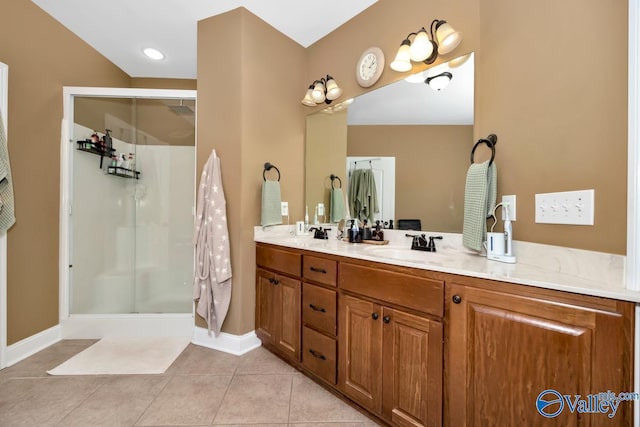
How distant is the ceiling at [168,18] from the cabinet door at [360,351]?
2.13 m

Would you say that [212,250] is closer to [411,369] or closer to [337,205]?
[337,205]

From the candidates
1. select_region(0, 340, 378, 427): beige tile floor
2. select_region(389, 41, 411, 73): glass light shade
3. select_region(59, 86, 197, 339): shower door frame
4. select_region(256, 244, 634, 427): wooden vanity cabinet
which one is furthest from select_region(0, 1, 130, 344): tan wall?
select_region(389, 41, 411, 73): glass light shade

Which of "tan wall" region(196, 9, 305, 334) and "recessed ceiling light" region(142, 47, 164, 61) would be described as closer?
"tan wall" region(196, 9, 305, 334)

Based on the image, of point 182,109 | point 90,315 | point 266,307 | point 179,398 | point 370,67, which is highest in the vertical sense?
point 370,67

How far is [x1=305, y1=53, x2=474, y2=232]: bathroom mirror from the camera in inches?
60.5

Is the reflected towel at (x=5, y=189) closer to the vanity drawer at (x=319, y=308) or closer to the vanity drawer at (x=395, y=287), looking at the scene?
the vanity drawer at (x=319, y=308)

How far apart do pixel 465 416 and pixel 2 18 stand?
3.46 m

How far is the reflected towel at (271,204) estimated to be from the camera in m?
2.05

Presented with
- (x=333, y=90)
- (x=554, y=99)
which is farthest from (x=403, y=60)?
(x=554, y=99)

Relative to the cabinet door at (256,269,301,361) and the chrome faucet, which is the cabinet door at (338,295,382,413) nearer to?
the cabinet door at (256,269,301,361)

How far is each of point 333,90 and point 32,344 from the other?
2.99 m

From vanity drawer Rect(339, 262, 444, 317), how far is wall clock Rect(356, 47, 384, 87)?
1399 millimetres

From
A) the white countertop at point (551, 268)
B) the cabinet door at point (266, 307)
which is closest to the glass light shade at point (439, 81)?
the white countertop at point (551, 268)

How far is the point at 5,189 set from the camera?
166cm
